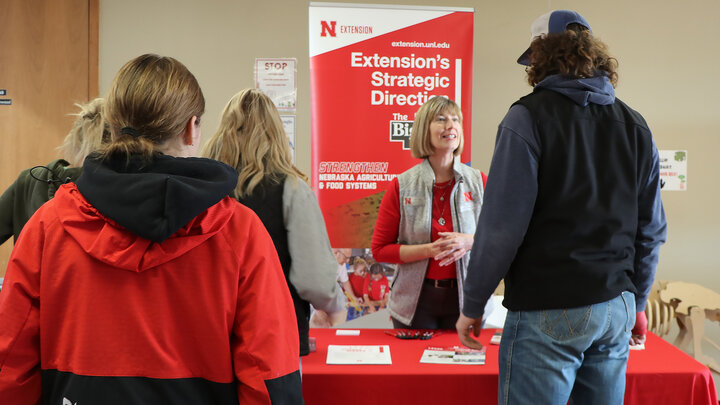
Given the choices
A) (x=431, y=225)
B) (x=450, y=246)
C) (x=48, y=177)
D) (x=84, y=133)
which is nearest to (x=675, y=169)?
(x=431, y=225)

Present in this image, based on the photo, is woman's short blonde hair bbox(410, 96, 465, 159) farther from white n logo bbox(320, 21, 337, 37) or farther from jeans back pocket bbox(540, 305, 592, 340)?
jeans back pocket bbox(540, 305, 592, 340)

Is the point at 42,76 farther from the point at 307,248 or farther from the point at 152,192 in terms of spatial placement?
the point at 152,192

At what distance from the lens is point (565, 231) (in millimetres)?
1471

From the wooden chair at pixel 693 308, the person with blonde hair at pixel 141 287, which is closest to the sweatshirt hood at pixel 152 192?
the person with blonde hair at pixel 141 287

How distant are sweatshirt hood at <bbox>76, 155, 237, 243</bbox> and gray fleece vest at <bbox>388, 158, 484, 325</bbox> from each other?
1620mm

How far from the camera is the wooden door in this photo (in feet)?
12.8

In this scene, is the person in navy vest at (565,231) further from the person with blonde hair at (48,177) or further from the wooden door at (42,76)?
the wooden door at (42,76)

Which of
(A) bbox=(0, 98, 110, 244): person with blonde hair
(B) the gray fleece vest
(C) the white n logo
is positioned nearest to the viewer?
(A) bbox=(0, 98, 110, 244): person with blonde hair

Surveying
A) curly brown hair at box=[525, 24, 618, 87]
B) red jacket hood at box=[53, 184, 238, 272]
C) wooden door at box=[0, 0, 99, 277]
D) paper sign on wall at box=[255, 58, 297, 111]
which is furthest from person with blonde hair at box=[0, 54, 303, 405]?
wooden door at box=[0, 0, 99, 277]

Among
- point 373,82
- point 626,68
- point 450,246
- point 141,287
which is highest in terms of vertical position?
point 626,68

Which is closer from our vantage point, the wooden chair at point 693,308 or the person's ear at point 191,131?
the person's ear at point 191,131

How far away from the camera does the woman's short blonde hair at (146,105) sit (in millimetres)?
996

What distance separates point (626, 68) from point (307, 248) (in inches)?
134

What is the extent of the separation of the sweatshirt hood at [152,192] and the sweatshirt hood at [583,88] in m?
0.96
